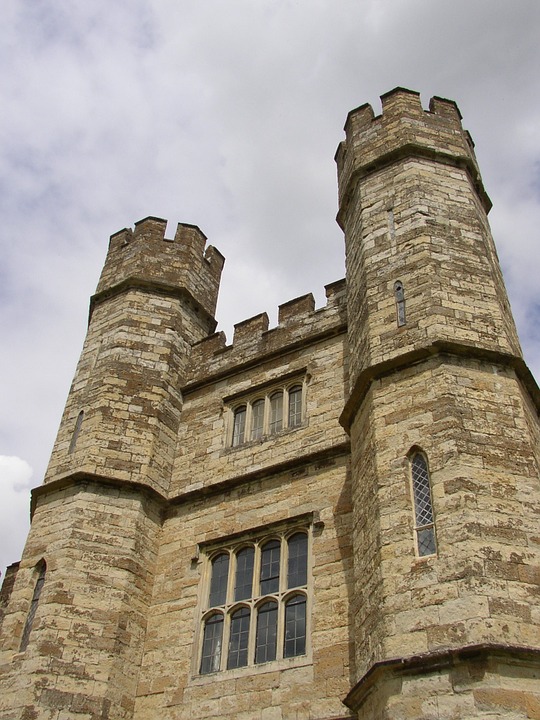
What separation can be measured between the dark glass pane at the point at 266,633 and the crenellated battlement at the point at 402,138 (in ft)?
20.5

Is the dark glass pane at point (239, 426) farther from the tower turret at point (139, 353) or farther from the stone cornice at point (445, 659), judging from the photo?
the stone cornice at point (445, 659)

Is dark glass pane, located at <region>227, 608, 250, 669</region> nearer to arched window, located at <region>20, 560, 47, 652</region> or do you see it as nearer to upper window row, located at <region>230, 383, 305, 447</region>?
arched window, located at <region>20, 560, 47, 652</region>

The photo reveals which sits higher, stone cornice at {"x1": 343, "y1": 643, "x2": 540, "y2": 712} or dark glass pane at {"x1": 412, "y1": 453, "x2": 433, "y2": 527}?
dark glass pane at {"x1": 412, "y1": 453, "x2": 433, "y2": 527}

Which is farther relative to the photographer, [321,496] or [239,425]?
[239,425]

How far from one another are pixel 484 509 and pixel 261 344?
18.8 feet

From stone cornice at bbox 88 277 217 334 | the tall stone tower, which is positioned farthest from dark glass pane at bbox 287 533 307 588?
stone cornice at bbox 88 277 217 334

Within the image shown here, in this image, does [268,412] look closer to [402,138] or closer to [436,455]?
[436,455]

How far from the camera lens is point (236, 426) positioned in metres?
11.0

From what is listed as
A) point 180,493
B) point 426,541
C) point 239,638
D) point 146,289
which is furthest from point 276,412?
point 426,541

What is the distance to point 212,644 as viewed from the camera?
847 centimetres

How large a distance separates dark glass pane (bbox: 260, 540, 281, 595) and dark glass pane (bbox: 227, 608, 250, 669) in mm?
351

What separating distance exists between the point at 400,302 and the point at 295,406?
2.41m

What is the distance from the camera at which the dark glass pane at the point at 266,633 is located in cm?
798

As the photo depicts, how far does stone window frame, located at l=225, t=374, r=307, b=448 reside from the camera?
10.3m
